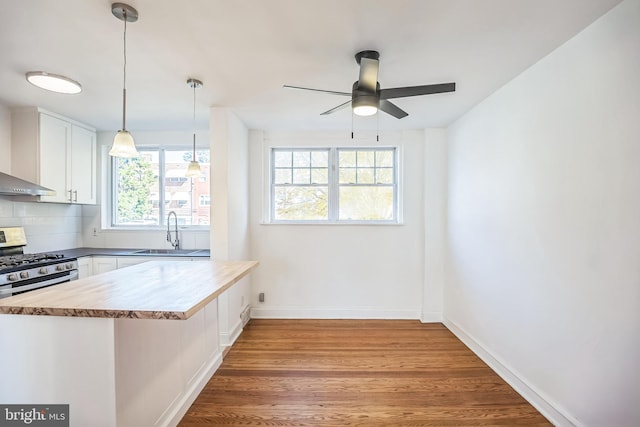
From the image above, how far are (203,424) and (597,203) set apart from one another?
2.77m

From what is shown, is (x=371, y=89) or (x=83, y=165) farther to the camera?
(x=83, y=165)

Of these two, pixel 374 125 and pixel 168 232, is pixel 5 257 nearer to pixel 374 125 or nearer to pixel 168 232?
pixel 168 232

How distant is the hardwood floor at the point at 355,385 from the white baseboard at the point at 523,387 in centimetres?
5

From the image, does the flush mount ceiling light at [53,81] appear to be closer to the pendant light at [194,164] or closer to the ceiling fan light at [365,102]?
the pendant light at [194,164]

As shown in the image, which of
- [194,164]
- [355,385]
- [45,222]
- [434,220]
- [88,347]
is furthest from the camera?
[434,220]

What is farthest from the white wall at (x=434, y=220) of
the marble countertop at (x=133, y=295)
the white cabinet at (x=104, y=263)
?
the white cabinet at (x=104, y=263)

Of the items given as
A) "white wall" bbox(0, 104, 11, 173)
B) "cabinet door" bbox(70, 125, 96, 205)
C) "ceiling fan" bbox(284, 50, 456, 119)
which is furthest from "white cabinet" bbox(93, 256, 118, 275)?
"ceiling fan" bbox(284, 50, 456, 119)

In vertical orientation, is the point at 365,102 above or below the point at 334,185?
above

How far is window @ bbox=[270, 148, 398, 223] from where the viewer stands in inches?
153

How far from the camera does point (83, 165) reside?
11.6 feet

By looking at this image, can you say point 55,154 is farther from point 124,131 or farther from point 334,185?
point 334,185

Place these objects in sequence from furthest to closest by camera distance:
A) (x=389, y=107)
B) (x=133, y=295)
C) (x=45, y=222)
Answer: (x=45, y=222), (x=389, y=107), (x=133, y=295)

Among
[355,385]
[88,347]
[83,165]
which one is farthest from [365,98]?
[83,165]

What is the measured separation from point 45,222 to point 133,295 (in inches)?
120
